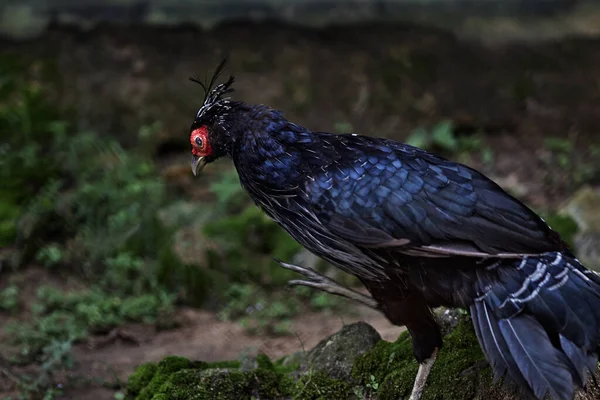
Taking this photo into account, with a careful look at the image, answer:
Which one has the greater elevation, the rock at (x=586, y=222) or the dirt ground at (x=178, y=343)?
the rock at (x=586, y=222)

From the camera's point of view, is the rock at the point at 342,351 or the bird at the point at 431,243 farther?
the rock at the point at 342,351

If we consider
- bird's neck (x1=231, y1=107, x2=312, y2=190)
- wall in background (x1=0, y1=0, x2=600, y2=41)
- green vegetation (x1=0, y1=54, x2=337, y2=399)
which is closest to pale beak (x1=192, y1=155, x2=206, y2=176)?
bird's neck (x1=231, y1=107, x2=312, y2=190)

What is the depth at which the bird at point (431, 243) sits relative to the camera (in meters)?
3.21

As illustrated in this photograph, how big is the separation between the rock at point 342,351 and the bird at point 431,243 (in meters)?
0.50

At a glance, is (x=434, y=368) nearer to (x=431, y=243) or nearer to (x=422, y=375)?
(x=422, y=375)

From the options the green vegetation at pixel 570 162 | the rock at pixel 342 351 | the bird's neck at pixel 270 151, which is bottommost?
the rock at pixel 342 351

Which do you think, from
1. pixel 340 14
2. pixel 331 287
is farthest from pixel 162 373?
pixel 340 14

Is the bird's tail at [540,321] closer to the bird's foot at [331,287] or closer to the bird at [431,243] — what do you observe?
the bird at [431,243]

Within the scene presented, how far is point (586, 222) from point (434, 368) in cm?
356

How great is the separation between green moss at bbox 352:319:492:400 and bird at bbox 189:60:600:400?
0.12 m

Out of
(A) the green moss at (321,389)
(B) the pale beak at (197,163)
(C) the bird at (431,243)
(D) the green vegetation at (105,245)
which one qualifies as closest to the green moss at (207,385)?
(A) the green moss at (321,389)

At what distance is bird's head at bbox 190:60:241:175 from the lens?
12.7 feet

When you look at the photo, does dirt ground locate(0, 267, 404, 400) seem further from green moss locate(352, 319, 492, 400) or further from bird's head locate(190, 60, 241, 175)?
bird's head locate(190, 60, 241, 175)

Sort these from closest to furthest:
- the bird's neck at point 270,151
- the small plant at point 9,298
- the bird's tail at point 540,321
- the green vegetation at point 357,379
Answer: the bird's tail at point 540,321
the bird's neck at point 270,151
the green vegetation at point 357,379
the small plant at point 9,298
